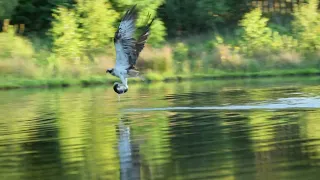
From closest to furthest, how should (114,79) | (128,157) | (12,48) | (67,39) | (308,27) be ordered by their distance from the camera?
1. (128,157)
2. (114,79)
3. (12,48)
4. (67,39)
5. (308,27)

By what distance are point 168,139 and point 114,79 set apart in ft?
77.2

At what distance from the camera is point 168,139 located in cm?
1300

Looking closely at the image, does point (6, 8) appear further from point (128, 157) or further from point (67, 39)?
point (128, 157)

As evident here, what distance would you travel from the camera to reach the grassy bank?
117 feet

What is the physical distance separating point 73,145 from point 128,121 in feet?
12.6

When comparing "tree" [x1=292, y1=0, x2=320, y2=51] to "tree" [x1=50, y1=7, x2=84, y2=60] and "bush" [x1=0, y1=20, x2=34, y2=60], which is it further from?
"bush" [x1=0, y1=20, x2=34, y2=60]

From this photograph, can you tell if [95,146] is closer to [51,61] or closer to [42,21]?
[51,61]

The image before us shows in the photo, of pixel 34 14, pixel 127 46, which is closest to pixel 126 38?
pixel 127 46

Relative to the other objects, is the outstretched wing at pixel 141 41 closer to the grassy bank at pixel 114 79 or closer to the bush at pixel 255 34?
the grassy bank at pixel 114 79

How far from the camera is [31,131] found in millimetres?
15602

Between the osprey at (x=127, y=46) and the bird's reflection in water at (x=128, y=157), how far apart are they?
3626 millimetres

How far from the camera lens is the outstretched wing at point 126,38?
711 inches

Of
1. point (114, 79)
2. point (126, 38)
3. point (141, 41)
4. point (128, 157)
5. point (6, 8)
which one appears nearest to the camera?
point (128, 157)

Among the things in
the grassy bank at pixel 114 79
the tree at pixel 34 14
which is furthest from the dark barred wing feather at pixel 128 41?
the tree at pixel 34 14
